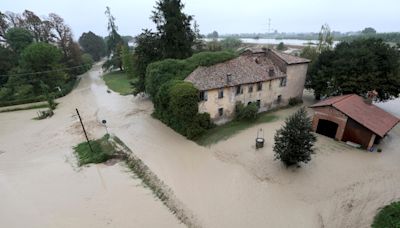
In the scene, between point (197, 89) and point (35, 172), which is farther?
point (197, 89)

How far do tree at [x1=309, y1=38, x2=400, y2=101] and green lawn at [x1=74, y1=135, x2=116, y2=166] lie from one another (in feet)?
84.3

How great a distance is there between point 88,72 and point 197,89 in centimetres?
6216

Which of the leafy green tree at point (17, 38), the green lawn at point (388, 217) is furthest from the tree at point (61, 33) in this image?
the green lawn at point (388, 217)

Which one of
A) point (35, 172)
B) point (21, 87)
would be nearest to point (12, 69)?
point (21, 87)

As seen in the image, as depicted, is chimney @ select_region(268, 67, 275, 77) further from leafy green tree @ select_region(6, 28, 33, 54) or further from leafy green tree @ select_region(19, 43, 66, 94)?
leafy green tree @ select_region(6, 28, 33, 54)

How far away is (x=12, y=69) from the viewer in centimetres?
4397

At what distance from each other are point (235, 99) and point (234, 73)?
292 centimetres

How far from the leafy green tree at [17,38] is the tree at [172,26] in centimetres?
3453

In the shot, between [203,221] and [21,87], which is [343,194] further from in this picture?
[21,87]

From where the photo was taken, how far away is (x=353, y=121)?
1934cm

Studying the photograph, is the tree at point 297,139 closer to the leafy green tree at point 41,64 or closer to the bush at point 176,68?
the bush at point 176,68

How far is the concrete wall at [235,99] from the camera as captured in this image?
23422 mm

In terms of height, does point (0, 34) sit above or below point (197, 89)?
above

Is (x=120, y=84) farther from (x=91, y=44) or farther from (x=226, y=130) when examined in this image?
(x=91, y=44)
